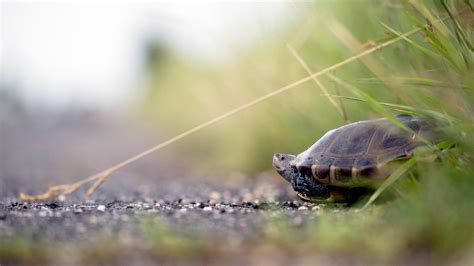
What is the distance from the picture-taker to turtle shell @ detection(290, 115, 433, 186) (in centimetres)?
284

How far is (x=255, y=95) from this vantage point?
5684 millimetres

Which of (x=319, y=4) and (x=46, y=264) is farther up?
(x=319, y=4)

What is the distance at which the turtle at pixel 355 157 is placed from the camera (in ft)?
9.31

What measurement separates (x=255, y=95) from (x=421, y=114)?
3.02 meters

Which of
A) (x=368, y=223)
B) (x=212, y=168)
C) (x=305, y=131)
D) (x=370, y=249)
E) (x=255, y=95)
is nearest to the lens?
(x=370, y=249)

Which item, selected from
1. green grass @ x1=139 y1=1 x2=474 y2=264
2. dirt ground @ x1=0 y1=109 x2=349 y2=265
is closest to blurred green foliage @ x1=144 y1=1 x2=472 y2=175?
green grass @ x1=139 y1=1 x2=474 y2=264

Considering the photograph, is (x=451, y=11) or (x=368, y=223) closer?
(x=368, y=223)

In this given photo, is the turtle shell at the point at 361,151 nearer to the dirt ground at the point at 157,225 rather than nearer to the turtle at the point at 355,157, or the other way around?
the turtle at the point at 355,157

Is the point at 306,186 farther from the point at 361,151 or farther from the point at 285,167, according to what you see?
the point at 361,151

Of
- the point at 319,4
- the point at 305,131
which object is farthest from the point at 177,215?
the point at 319,4

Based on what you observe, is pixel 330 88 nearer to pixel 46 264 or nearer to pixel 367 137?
pixel 367 137

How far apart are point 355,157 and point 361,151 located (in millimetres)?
40

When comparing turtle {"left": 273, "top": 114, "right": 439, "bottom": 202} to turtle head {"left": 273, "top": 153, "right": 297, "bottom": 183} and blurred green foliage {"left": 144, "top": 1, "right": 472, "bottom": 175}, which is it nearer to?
turtle head {"left": 273, "top": 153, "right": 297, "bottom": 183}

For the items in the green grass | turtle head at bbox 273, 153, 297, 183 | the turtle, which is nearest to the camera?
the green grass
